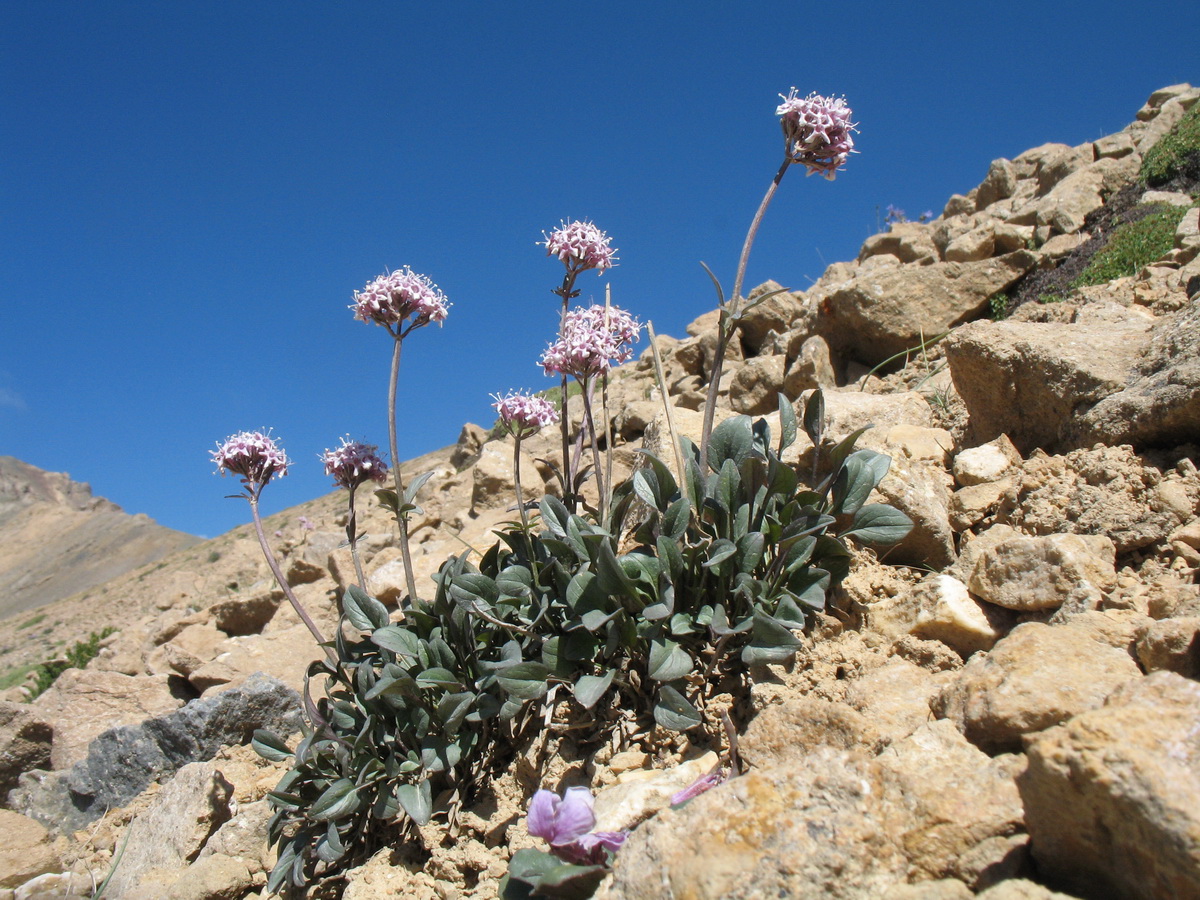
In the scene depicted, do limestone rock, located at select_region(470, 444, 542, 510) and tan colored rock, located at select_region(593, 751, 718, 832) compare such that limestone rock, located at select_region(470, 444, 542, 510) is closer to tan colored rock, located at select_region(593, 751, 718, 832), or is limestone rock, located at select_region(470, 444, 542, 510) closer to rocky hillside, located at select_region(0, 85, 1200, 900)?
rocky hillside, located at select_region(0, 85, 1200, 900)

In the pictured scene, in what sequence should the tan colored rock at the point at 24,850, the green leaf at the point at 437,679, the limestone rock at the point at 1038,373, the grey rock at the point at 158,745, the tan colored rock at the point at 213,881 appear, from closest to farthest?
the green leaf at the point at 437,679 → the tan colored rock at the point at 213,881 → the limestone rock at the point at 1038,373 → the tan colored rock at the point at 24,850 → the grey rock at the point at 158,745

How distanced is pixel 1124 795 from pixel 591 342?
106 inches

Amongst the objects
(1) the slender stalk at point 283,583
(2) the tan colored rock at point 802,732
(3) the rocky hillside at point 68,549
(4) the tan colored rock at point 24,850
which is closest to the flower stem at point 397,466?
(1) the slender stalk at point 283,583

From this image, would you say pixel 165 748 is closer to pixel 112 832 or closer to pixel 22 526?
pixel 112 832

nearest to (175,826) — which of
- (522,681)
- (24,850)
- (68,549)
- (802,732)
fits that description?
(24,850)

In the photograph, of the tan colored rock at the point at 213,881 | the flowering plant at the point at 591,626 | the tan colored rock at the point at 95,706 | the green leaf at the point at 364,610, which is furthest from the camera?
the tan colored rock at the point at 95,706

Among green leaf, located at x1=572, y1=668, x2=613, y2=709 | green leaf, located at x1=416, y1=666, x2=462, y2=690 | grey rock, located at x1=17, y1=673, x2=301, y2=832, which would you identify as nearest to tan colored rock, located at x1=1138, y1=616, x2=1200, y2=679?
green leaf, located at x1=572, y1=668, x2=613, y2=709

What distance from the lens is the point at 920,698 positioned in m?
2.50

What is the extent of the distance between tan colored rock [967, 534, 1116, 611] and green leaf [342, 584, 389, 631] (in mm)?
2524

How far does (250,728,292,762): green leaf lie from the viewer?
3570mm

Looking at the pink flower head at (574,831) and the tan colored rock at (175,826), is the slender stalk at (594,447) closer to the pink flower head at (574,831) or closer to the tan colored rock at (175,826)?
the pink flower head at (574,831)

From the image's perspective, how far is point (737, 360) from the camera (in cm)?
861

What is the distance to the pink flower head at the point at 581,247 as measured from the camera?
13.5 ft

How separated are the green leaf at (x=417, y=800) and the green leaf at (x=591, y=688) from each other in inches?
30.2
